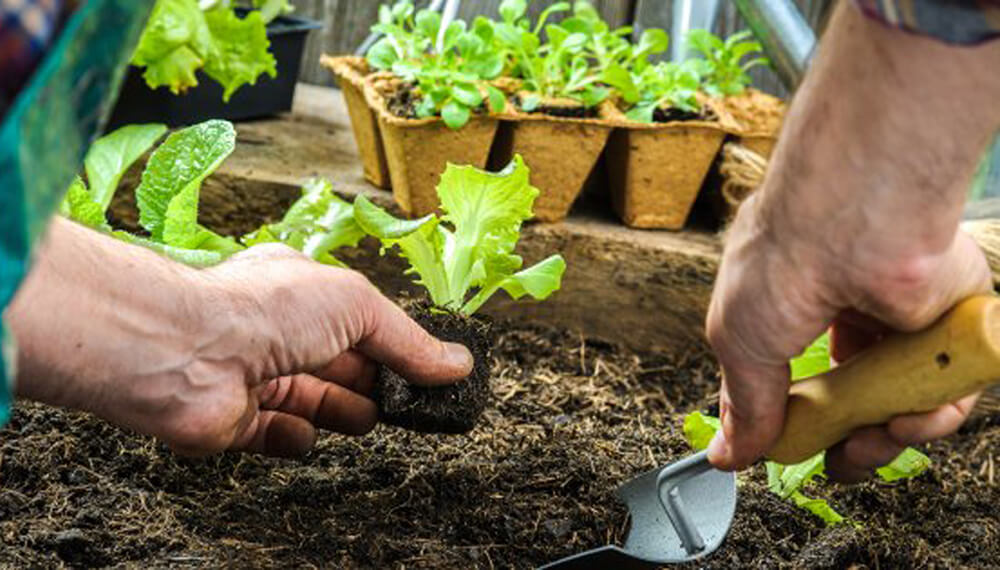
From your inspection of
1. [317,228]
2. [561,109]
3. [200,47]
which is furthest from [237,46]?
[317,228]

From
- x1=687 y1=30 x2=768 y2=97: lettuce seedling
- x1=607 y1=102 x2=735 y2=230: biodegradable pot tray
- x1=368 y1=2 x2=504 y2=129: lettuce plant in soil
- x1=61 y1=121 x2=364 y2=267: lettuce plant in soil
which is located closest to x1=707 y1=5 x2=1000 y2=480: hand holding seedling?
x1=61 y1=121 x2=364 y2=267: lettuce plant in soil

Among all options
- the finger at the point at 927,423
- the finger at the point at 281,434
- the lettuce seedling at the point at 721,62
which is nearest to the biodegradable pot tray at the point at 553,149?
the lettuce seedling at the point at 721,62

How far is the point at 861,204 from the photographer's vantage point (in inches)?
36.7

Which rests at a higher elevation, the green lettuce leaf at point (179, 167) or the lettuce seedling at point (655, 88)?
the green lettuce leaf at point (179, 167)

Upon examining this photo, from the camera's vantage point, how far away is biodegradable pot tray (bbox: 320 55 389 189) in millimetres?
2379

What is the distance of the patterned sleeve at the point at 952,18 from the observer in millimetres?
842

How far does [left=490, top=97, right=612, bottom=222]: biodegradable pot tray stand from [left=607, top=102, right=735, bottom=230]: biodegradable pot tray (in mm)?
60

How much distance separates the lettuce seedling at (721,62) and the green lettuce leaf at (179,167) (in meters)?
1.08

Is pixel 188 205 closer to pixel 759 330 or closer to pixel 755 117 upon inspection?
pixel 759 330

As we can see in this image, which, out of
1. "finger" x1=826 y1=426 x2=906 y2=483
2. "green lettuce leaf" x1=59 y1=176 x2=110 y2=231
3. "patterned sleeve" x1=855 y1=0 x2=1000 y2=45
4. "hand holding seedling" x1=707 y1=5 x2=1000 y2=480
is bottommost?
"green lettuce leaf" x1=59 y1=176 x2=110 y2=231

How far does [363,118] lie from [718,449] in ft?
4.30

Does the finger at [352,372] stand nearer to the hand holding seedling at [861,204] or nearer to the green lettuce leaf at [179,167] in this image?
the green lettuce leaf at [179,167]

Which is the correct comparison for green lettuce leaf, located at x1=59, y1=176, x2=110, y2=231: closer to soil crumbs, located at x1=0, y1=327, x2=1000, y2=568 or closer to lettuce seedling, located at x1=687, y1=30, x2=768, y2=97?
soil crumbs, located at x1=0, y1=327, x2=1000, y2=568

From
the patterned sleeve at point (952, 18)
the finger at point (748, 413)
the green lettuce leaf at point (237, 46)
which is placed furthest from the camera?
the green lettuce leaf at point (237, 46)
